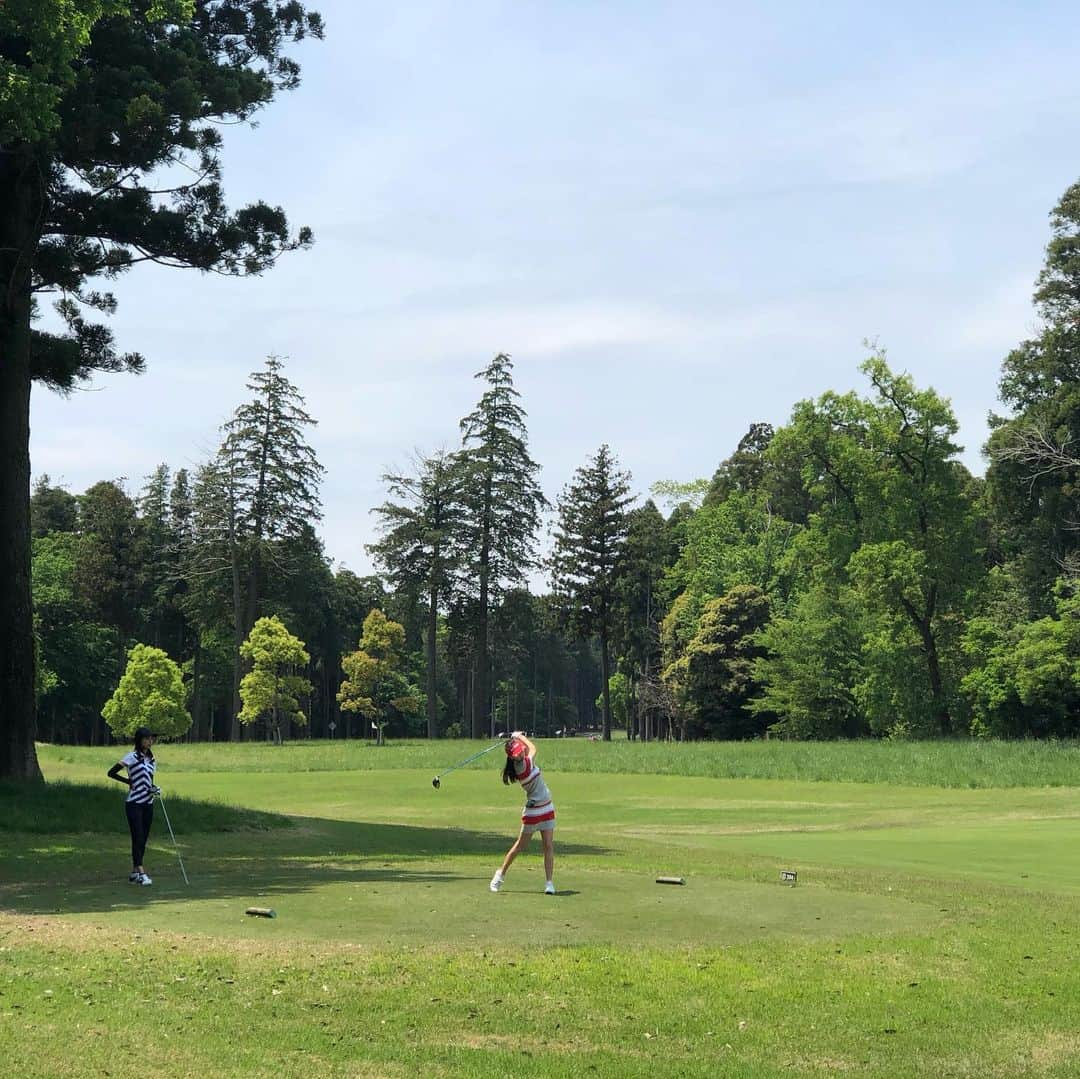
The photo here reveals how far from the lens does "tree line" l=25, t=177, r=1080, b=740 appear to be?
64500mm

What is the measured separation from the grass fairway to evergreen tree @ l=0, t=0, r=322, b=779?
20.8 feet

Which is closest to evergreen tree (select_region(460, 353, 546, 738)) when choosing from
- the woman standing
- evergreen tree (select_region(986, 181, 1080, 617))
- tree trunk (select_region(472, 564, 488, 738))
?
tree trunk (select_region(472, 564, 488, 738))

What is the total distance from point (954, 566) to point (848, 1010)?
6168 cm

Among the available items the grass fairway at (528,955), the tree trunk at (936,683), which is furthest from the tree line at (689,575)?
the grass fairway at (528,955)

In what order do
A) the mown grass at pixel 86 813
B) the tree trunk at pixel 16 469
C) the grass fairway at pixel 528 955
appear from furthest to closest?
1. the tree trunk at pixel 16 469
2. the mown grass at pixel 86 813
3. the grass fairway at pixel 528 955

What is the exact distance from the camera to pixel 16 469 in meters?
25.7

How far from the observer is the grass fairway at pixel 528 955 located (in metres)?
8.47

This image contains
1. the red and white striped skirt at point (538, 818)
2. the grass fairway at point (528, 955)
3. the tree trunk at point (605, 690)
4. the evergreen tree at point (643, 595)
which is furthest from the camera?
the evergreen tree at point (643, 595)

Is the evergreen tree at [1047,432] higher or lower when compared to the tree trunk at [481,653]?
higher

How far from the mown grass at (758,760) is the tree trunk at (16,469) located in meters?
28.0

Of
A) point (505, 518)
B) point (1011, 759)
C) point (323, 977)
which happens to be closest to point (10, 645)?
point (323, 977)

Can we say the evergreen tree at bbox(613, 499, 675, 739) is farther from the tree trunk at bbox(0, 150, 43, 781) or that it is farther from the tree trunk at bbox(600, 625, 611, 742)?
the tree trunk at bbox(0, 150, 43, 781)

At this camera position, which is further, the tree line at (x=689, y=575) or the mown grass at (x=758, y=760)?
the tree line at (x=689, y=575)

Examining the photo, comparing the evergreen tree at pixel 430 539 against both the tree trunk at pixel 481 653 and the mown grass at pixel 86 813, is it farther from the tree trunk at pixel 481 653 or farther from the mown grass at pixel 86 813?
the mown grass at pixel 86 813
